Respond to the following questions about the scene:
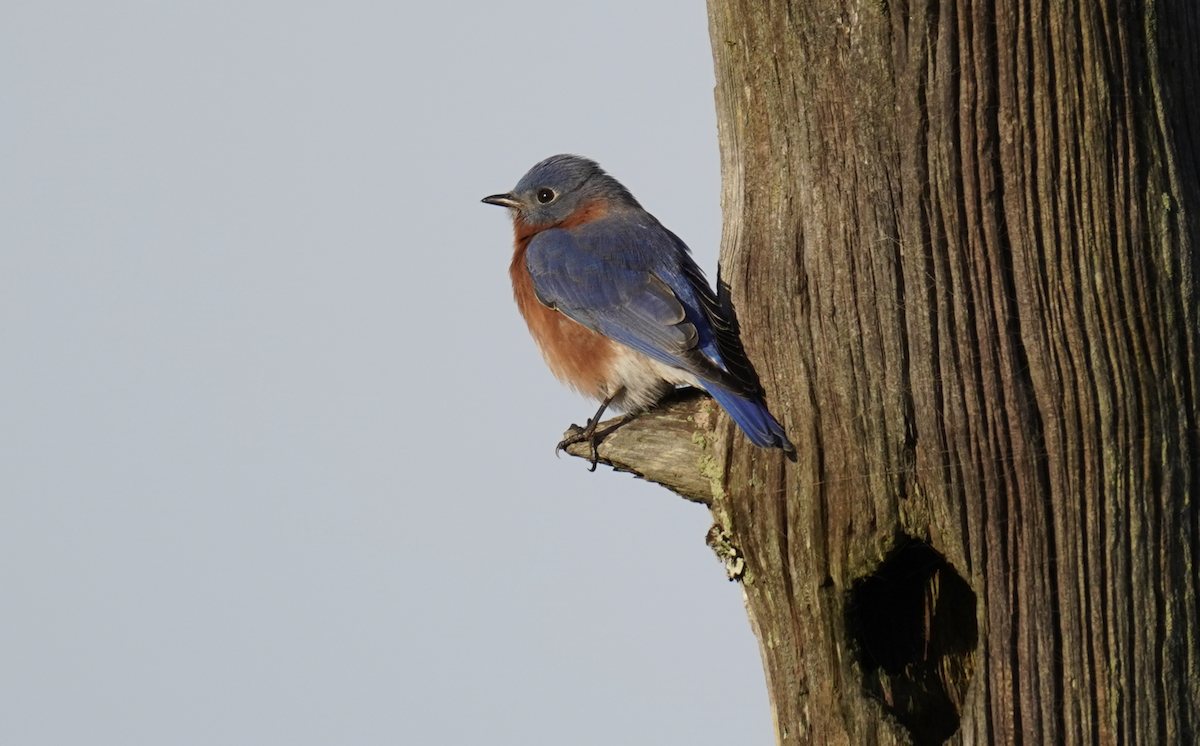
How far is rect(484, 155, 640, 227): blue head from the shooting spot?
646 centimetres

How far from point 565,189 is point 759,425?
313cm

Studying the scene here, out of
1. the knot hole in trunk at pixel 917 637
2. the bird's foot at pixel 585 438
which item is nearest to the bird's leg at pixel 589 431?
the bird's foot at pixel 585 438

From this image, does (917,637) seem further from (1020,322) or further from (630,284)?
(630,284)

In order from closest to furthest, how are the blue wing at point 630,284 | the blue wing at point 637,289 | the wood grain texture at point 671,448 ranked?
1. the wood grain texture at point 671,448
2. the blue wing at point 637,289
3. the blue wing at point 630,284

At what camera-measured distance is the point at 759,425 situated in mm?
3650

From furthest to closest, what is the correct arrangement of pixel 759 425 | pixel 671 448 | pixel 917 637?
pixel 671 448
pixel 917 637
pixel 759 425

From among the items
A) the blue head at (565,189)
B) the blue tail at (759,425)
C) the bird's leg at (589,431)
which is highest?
the blue head at (565,189)

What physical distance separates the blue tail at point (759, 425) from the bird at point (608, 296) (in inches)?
23.7

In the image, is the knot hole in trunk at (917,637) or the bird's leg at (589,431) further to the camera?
the bird's leg at (589,431)

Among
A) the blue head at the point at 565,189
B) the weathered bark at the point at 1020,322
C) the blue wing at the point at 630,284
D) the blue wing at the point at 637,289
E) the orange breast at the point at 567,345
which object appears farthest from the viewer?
the blue head at the point at 565,189

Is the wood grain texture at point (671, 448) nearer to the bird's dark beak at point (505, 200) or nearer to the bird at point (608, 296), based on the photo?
the bird at point (608, 296)

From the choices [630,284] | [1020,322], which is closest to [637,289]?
[630,284]

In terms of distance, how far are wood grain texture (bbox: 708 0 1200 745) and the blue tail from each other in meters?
0.15

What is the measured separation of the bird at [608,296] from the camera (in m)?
5.00
